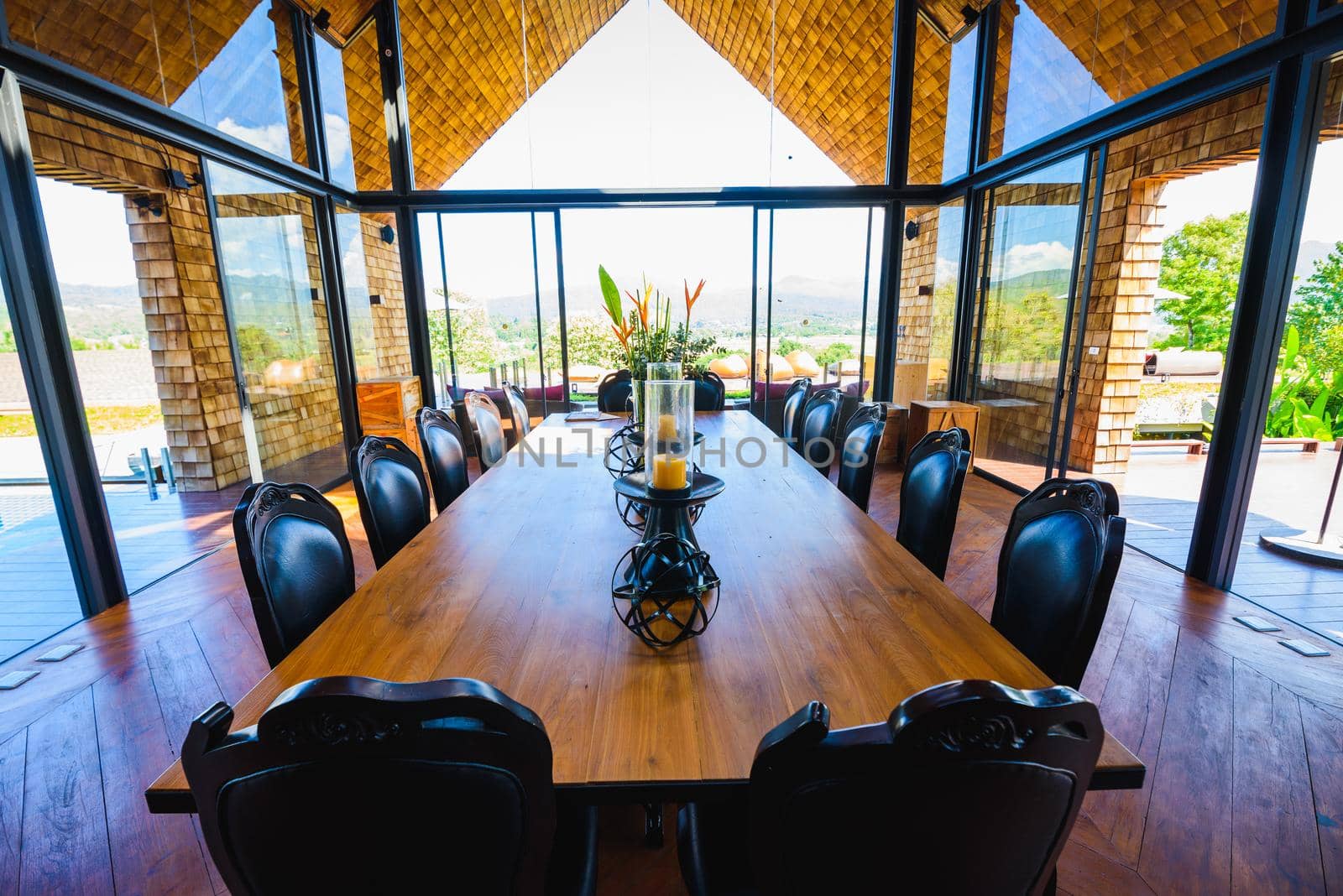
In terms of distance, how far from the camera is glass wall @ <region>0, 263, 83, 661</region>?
2424 millimetres

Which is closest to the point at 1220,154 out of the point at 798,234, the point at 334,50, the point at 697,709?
the point at 798,234

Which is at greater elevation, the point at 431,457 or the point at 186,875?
the point at 431,457

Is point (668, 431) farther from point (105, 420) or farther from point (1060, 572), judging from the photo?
point (105, 420)

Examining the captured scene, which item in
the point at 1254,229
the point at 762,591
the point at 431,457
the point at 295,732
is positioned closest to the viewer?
the point at 295,732

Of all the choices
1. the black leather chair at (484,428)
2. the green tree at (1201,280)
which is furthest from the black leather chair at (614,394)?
the green tree at (1201,280)

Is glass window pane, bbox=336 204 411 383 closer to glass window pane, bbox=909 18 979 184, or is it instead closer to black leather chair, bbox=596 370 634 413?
black leather chair, bbox=596 370 634 413

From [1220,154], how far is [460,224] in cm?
578

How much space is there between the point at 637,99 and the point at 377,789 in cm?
628

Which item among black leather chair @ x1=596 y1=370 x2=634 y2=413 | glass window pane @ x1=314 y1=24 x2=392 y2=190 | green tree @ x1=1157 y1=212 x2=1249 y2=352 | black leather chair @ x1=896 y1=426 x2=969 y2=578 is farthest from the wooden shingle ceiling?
black leather chair @ x1=896 y1=426 x2=969 y2=578

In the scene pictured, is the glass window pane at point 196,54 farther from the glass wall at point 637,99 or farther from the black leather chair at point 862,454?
the black leather chair at point 862,454

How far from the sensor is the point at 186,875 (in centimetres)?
142

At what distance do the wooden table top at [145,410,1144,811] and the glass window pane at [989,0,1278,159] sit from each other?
3197 mm

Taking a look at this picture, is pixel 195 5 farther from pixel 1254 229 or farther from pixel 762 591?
pixel 1254 229

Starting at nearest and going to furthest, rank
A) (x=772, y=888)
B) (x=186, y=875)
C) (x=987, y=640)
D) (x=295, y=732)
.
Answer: (x=295, y=732), (x=772, y=888), (x=987, y=640), (x=186, y=875)
